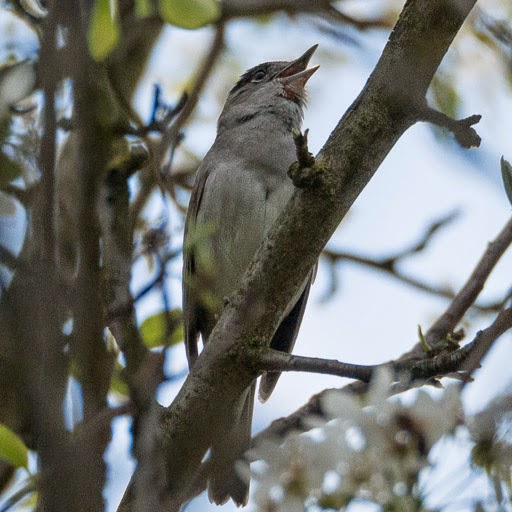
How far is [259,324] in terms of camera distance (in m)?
3.40

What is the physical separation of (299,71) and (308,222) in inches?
153

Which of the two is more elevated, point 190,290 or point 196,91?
point 196,91

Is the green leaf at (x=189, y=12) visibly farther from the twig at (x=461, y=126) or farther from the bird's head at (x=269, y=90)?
the bird's head at (x=269, y=90)

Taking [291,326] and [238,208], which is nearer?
[238,208]

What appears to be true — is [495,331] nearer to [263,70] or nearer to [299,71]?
[299,71]

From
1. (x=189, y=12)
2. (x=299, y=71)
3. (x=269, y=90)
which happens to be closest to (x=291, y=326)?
(x=269, y=90)

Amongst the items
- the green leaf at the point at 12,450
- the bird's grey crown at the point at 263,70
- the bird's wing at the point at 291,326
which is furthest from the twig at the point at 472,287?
the bird's grey crown at the point at 263,70

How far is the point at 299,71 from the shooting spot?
6.95m

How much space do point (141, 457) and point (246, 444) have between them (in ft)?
7.39

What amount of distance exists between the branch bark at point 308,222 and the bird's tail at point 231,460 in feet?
0.33

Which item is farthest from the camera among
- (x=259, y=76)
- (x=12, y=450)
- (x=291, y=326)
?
(x=259, y=76)

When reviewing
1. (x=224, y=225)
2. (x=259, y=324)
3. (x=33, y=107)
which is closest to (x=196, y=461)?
(x=259, y=324)

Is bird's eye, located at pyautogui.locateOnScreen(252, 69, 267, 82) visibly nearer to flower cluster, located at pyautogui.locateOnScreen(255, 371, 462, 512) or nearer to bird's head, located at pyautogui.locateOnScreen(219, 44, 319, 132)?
bird's head, located at pyautogui.locateOnScreen(219, 44, 319, 132)

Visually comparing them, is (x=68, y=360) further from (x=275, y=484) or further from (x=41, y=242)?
(x=275, y=484)
